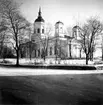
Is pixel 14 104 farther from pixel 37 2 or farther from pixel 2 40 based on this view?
pixel 2 40

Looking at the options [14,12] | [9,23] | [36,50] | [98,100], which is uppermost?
[14,12]

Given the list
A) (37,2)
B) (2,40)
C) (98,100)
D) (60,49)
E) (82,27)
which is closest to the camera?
(98,100)

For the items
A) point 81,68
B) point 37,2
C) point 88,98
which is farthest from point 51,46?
point 88,98

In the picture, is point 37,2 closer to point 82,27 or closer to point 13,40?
point 13,40

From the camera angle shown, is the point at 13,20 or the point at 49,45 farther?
the point at 49,45

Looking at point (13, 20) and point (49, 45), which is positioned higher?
point (13, 20)

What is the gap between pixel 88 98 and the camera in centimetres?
341

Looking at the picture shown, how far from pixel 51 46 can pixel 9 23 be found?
15680 millimetres

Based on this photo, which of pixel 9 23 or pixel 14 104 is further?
pixel 9 23

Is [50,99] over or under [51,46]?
under

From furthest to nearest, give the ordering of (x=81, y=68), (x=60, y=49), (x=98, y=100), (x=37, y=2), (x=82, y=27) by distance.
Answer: (x=60, y=49) → (x=82, y=27) → (x=81, y=68) → (x=37, y=2) → (x=98, y=100)

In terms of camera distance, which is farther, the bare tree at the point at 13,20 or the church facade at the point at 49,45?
the church facade at the point at 49,45

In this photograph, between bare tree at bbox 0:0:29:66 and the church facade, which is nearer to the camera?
bare tree at bbox 0:0:29:66

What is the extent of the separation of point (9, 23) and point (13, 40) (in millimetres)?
2110
